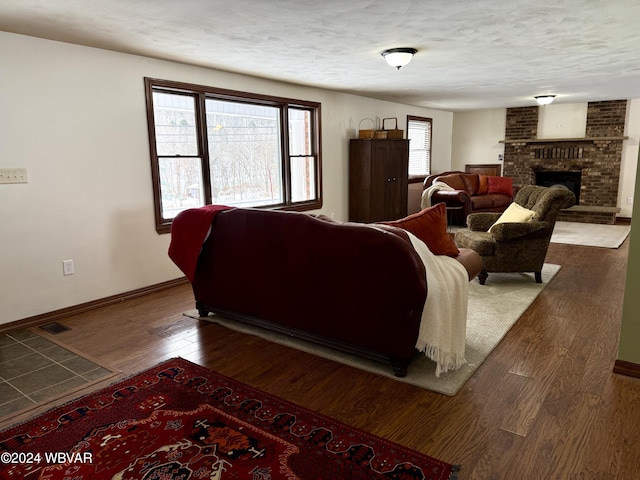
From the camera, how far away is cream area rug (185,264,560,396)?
97.0 inches

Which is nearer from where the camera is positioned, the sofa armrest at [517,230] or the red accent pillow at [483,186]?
the sofa armrest at [517,230]

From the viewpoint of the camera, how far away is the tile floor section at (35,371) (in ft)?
7.71

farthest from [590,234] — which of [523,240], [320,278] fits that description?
[320,278]

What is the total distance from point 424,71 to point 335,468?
4.30 metres

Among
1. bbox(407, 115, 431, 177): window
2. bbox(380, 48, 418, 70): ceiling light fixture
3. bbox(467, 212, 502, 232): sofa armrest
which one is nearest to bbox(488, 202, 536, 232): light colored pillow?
bbox(467, 212, 502, 232): sofa armrest

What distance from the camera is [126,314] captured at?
11.8ft

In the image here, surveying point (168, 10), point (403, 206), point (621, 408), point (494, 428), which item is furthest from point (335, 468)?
point (403, 206)

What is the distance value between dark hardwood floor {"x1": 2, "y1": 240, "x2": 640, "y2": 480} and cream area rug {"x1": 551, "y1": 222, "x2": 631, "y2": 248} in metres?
2.76

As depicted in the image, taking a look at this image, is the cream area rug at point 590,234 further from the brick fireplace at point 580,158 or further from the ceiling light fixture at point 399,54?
the ceiling light fixture at point 399,54

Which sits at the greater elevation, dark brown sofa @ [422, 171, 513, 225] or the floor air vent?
dark brown sofa @ [422, 171, 513, 225]

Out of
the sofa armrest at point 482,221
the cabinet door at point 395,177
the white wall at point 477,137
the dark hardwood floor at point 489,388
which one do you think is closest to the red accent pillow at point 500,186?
the white wall at point 477,137

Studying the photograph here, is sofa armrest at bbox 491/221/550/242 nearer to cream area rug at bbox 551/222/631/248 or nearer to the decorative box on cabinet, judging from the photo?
cream area rug at bbox 551/222/631/248

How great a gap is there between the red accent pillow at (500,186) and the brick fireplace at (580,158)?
1233 mm

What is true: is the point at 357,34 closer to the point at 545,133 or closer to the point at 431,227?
the point at 431,227
